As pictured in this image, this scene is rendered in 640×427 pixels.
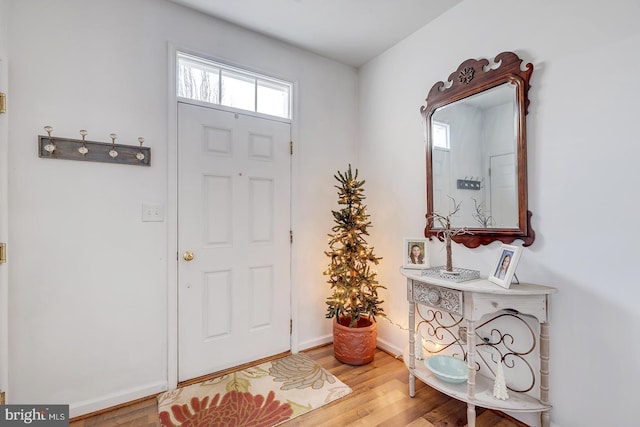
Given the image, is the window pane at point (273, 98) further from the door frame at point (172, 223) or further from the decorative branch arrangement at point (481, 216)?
the decorative branch arrangement at point (481, 216)

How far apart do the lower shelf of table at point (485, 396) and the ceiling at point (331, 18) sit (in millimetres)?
2595

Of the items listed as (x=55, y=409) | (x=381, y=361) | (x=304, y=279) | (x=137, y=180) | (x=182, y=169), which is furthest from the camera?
(x=304, y=279)

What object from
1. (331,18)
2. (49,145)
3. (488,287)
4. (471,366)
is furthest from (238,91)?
(471,366)

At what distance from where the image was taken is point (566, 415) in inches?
62.1

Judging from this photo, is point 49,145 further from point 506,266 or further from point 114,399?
point 506,266

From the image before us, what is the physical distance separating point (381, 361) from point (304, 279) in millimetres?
970

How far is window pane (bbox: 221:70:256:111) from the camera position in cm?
241

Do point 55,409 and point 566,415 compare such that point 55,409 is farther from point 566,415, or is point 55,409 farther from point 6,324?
point 566,415

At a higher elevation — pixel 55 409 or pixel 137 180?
pixel 137 180

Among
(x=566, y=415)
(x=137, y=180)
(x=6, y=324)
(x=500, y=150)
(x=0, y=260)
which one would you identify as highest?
(x=500, y=150)

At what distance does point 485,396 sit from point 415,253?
93 centimetres

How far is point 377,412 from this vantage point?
6.07 ft

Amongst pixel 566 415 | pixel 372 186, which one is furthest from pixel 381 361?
pixel 372 186

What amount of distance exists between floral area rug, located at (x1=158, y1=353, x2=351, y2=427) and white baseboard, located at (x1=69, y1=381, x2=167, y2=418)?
77 millimetres
